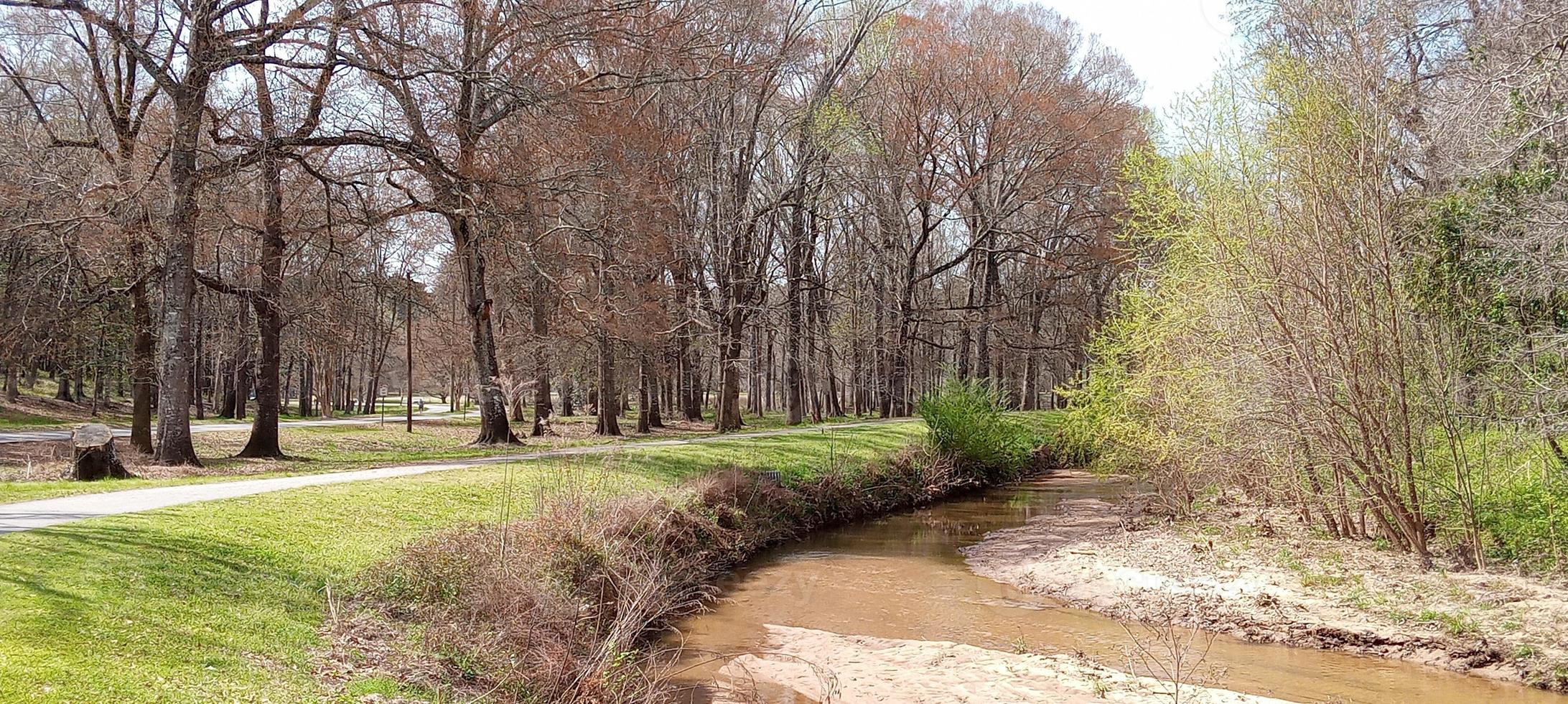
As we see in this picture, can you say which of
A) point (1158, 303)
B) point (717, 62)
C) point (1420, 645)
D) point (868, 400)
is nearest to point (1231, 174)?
point (1158, 303)

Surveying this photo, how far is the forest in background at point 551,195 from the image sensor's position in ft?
53.1

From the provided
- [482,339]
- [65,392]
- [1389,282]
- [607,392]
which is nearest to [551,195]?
[482,339]

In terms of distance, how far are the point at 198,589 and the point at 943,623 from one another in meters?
7.70

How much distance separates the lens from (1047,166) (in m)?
34.6

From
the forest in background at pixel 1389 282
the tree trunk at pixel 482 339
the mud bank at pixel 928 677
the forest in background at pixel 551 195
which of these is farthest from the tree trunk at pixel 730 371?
the mud bank at pixel 928 677

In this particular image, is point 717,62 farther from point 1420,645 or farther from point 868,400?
point 868,400

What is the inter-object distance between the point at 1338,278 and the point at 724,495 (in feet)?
29.5

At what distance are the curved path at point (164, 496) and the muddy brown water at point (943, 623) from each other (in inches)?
149

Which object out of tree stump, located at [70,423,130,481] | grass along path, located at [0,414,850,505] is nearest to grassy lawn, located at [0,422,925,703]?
grass along path, located at [0,414,850,505]

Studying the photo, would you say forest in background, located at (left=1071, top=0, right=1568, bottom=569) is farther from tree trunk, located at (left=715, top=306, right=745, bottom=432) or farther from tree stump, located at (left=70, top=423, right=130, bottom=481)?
tree trunk, located at (left=715, top=306, right=745, bottom=432)

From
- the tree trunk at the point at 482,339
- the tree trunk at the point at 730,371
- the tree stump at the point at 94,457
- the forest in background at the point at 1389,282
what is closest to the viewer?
the forest in background at the point at 1389,282

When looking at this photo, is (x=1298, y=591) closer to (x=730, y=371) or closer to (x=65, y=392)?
(x=730, y=371)

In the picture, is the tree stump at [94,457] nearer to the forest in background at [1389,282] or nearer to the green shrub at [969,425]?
the forest in background at [1389,282]

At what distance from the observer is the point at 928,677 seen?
29.7ft
